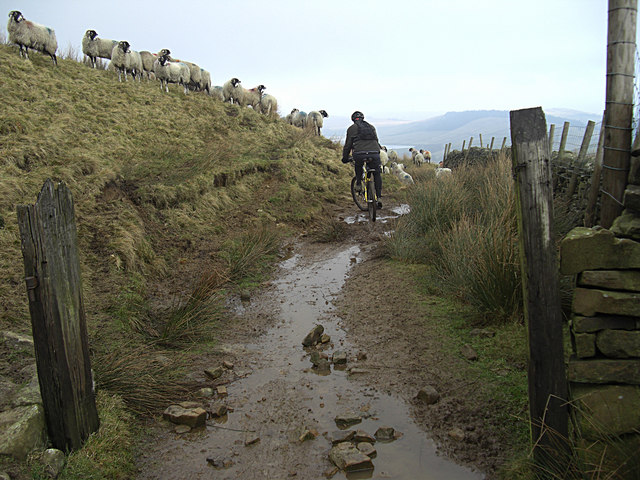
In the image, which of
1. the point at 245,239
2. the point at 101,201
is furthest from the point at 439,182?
the point at 101,201

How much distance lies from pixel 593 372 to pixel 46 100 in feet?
37.7

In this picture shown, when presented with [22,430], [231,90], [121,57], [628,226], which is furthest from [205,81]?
[628,226]

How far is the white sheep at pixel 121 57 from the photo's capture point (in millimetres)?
16234

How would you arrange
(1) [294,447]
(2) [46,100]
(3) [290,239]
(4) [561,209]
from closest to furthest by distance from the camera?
(1) [294,447], (4) [561,209], (3) [290,239], (2) [46,100]

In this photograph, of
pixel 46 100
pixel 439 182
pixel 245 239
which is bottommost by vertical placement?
pixel 245 239

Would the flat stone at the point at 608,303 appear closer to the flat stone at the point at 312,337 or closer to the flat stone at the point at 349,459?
the flat stone at the point at 349,459

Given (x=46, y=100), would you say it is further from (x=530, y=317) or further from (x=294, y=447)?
(x=530, y=317)

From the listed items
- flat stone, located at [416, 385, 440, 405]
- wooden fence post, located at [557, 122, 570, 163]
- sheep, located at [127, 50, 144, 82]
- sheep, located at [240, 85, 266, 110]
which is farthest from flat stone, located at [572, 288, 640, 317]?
sheep, located at [240, 85, 266, 110]

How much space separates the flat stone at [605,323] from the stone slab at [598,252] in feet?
0.88

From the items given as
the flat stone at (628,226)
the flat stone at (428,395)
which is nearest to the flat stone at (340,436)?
the flat stone at (428,395)

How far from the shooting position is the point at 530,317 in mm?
2666

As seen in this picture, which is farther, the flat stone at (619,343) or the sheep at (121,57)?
the sheep at (121,57)

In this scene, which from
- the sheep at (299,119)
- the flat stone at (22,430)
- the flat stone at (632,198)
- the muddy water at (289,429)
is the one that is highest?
the sheep at (299,119)

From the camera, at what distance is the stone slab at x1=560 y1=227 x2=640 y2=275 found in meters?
2.66
